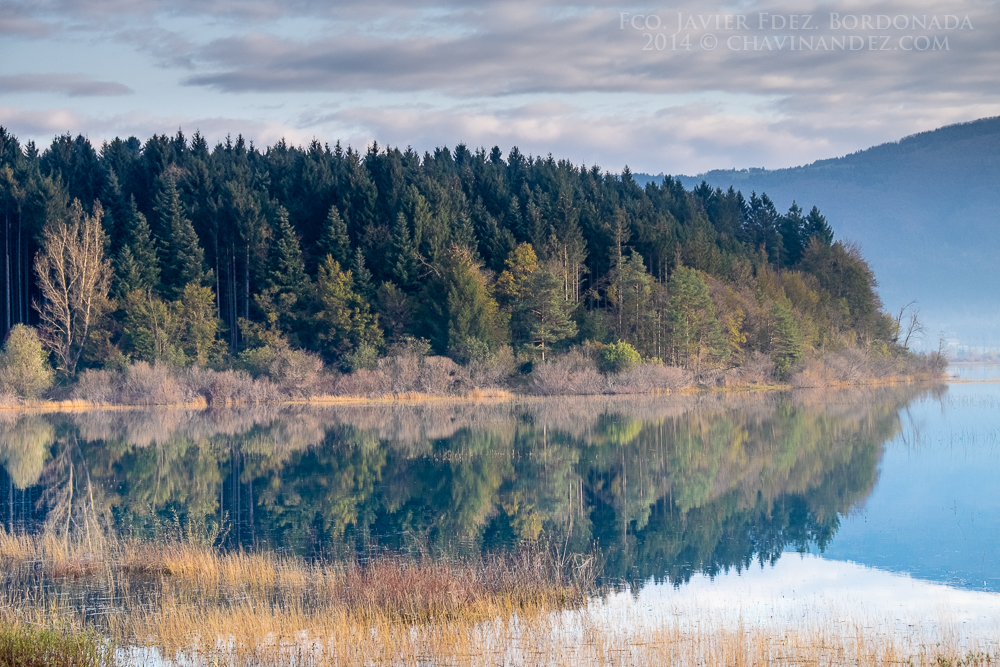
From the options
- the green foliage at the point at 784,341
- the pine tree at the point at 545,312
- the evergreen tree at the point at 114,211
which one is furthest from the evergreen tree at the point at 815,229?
the evergreen tree at the point at 114,211

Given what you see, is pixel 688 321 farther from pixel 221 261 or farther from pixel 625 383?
pixel 221 261

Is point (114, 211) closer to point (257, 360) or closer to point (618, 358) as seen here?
point (257, 360)

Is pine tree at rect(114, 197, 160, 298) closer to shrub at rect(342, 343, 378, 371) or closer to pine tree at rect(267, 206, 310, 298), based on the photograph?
pine tree at rect(267, 206, 310, 298)

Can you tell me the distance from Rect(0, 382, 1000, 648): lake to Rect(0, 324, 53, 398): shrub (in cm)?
898

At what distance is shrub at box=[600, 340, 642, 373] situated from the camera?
59875 millimetres

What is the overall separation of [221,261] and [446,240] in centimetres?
1435

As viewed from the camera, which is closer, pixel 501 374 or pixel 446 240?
pixel 501 374

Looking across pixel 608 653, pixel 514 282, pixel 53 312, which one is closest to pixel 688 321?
pixel 514 282

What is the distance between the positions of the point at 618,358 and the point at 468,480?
3530 cm

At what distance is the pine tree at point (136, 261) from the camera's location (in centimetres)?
5875

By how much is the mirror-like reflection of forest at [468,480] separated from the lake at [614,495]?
0.31ft

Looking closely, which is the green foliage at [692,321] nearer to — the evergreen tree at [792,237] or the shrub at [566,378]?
the shrub at [566,378]

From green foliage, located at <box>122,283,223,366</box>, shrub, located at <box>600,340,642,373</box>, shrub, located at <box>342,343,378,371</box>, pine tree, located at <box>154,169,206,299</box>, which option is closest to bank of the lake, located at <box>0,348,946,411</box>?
shrub, located at <box>600,340,642,373</box>

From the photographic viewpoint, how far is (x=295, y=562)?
613 inches
